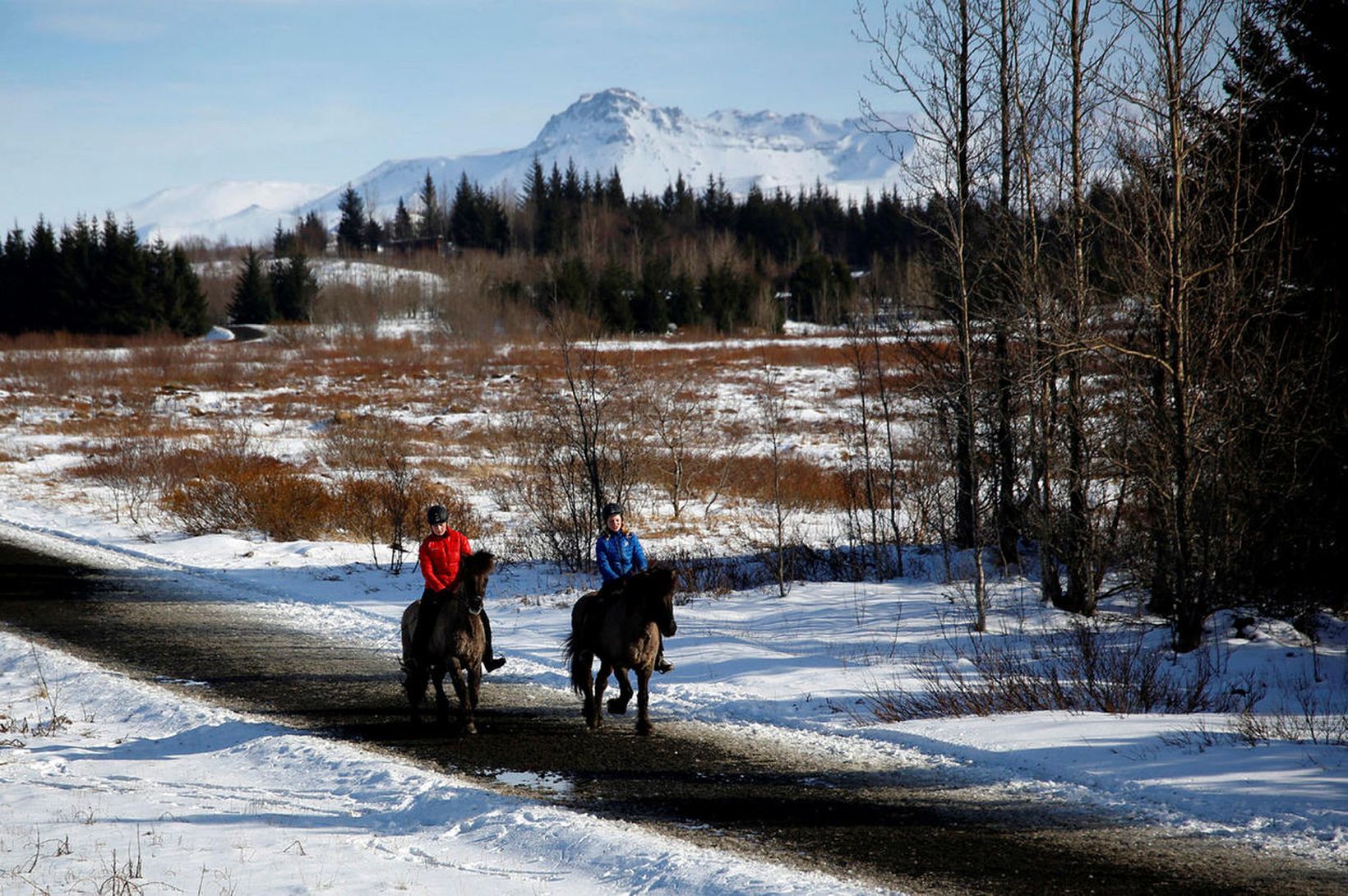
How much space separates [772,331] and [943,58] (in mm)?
73460

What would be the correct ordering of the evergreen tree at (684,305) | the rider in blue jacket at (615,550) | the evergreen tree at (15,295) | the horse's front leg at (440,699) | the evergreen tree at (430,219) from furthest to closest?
the evergreen tree at (430,219)
the evergreen tree at (684,305)
the evergreen tree at (15,295)
the rider in blue jacket at (615,550)
the horse's front leg at (440,699)

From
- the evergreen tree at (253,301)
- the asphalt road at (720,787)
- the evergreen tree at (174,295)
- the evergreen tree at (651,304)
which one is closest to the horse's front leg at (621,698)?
the asphalt road at (720,787)

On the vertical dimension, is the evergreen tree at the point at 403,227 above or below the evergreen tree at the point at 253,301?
above

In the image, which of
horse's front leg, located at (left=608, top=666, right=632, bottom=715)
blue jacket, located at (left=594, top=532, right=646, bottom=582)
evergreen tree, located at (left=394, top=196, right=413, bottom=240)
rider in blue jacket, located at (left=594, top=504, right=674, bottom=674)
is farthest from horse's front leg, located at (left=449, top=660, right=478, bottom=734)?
evergreen tree, located at (left=394, top=196, right=413, bottom=240)

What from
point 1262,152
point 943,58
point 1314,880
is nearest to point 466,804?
point 1314,880

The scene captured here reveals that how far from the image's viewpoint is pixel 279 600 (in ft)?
58.5

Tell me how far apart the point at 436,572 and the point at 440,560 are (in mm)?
139

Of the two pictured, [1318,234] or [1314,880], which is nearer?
[1314,880]

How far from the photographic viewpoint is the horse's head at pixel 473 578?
33.4 feet

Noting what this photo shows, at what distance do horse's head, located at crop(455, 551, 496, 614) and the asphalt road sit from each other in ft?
4.69

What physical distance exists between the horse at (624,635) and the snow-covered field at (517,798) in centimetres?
74

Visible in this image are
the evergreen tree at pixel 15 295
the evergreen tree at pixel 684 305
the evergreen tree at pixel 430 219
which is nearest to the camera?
the evergreen tree at pixel 15 295

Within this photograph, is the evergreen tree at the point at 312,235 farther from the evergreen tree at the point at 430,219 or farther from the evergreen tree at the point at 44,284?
the evergreen tree at the point at 44,284

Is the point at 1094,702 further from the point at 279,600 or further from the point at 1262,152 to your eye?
the point at 279,600
